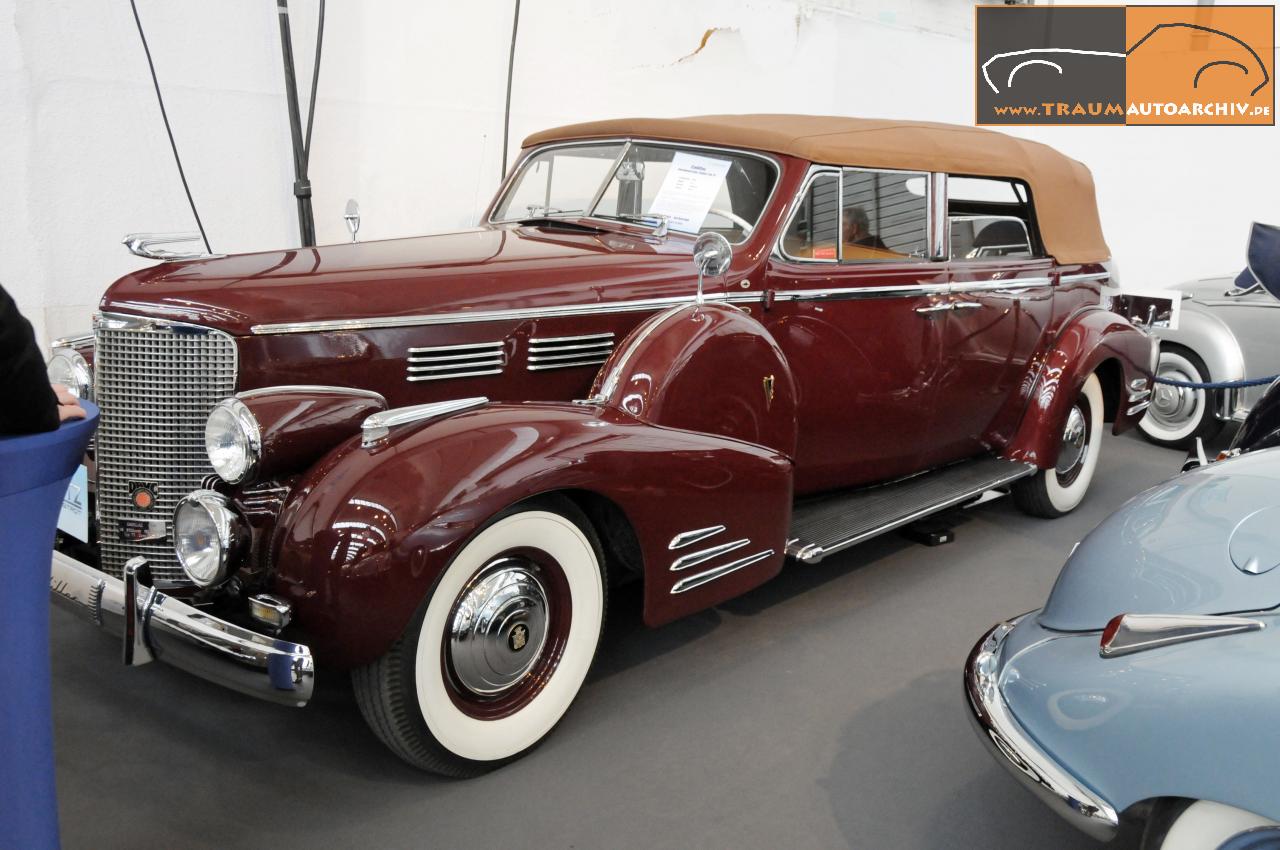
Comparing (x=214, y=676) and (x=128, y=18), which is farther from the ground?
(x=128, y=18)

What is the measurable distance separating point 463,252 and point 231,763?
4.85 feet

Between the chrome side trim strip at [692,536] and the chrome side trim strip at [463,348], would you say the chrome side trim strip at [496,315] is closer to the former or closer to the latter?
the chrome side trim strip at [463,348]

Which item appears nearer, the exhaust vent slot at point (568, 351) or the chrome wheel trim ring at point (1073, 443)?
the exhaust vent slot at point (568, 351)

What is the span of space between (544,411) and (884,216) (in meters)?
1.75

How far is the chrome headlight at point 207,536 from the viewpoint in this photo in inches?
80.8

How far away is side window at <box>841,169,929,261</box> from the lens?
11.1 ft

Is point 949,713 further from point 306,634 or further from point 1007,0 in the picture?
point 1007,0

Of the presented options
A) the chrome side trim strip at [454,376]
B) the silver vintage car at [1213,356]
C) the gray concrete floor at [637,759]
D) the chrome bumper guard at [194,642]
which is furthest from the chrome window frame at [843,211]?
the silver vintage car at [1213,356]

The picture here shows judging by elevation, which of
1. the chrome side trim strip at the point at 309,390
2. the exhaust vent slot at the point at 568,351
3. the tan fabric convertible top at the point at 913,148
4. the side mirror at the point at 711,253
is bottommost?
the chrome side trim strip at the point at 309,390

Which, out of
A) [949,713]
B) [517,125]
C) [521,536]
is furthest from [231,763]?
[517,125]

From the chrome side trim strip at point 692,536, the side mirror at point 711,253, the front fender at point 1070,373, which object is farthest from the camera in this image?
the front fender at point 1070,373

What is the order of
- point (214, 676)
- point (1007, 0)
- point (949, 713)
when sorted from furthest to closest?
point (1007, 0), point (949, 713), point (214, 676)

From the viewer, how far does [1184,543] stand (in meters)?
1.81

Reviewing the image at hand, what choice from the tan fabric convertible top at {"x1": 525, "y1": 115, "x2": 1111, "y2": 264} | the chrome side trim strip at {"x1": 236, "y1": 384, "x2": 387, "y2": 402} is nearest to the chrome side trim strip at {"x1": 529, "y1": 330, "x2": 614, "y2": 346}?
the chrome side trim strip at {"x1": 236, "y1": 384, "x2": 387, "y2": 402}
